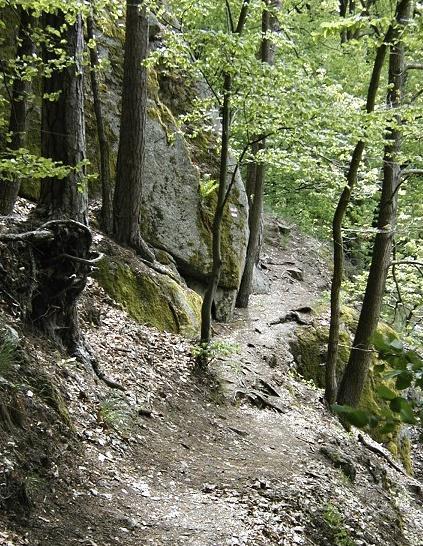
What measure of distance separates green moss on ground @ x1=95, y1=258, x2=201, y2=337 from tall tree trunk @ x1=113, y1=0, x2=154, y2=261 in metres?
0.94

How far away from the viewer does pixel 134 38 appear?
1030cm

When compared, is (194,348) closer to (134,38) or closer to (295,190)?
(134,38)

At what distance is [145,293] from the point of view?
10141 mm

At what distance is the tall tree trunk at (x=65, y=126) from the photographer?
20.8ft

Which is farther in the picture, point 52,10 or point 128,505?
point 52,10

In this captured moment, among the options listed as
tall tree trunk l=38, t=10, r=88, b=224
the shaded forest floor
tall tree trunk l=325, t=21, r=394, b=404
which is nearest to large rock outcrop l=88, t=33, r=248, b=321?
the shaded forest floor

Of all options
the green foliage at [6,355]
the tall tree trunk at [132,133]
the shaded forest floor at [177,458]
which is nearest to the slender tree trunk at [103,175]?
the tall tree trunk at [132,133]

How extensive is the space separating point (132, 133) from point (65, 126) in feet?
→ 13.9

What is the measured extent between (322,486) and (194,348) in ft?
10.4

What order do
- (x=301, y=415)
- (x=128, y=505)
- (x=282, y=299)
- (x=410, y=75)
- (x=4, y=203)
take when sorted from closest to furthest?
1. (x=128, y=505)
2. (x=4, y=203)
3. (x=301, y=415)
4. (x=282, y=299)
5. (x=410, y=75)

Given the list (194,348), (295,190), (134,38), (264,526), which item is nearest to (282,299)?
(295,190)

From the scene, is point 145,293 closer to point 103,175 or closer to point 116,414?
point 103,175

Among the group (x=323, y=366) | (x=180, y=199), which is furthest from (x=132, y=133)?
(x=323, y=366)

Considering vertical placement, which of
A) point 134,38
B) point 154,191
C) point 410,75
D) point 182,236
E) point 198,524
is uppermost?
point 410,75
